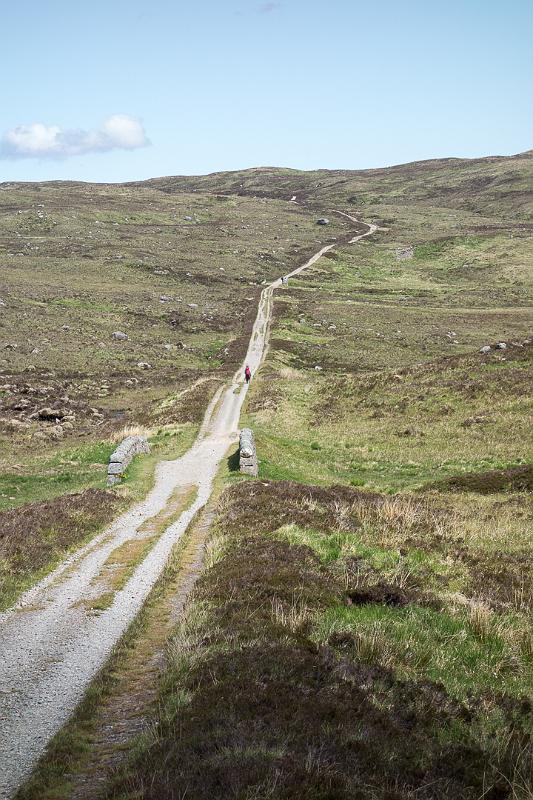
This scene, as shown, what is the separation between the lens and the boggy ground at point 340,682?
591 cm

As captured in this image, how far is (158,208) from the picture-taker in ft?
639

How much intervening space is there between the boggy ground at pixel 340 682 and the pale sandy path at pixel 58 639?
5.53ft

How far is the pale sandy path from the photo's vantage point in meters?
8.46

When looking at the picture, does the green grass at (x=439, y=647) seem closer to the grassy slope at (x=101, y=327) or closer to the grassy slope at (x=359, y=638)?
the grassy slope at (x=359, y=638)

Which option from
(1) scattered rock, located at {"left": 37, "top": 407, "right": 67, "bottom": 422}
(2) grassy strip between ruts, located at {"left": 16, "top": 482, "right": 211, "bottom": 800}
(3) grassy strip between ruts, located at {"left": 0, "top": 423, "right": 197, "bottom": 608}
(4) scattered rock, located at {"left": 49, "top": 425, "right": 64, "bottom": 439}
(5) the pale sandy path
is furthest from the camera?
(1) scattered rock, located at {"left": 37, "top": 407, "right": 67, "bottom": 422}

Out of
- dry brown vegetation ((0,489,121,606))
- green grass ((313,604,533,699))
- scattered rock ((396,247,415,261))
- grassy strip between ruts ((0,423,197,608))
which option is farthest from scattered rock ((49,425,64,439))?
scattered rock ((396,247,415,261))

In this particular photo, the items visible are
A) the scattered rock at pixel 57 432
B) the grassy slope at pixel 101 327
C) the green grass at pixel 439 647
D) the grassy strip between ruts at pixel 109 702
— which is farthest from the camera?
the scattered rock at pixel 57 432

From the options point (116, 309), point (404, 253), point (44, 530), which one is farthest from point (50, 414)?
point (404, 253)

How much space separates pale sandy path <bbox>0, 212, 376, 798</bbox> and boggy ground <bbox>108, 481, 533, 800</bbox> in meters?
1.68

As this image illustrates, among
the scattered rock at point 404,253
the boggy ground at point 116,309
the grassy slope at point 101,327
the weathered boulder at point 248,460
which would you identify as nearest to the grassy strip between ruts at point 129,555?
the grassy slope at point 101,327

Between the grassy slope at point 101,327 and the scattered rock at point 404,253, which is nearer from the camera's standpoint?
the grassy slope at point 101,327

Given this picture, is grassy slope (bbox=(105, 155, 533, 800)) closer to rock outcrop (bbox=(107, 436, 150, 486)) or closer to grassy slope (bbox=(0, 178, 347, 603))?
grassy slope (bbox=(0, 178, 347, 603))

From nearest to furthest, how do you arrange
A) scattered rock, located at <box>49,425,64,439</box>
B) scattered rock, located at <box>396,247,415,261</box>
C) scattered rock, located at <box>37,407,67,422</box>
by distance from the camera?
1. scattered rock, located at <box>49,425,64,439</box>
2. scattered rock, located at <box>37,407,67,422</box>
3. scattered rock, located at <box>396,247,415,261</box>

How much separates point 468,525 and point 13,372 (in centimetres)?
5408
